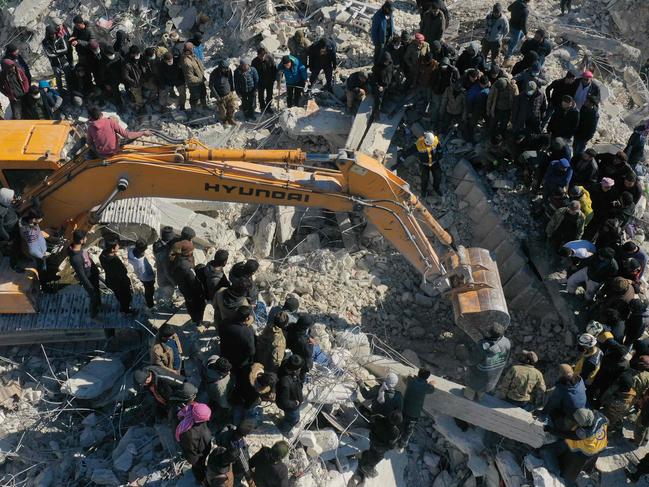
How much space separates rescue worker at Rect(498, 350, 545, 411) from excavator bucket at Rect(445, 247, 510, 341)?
0.72 metres

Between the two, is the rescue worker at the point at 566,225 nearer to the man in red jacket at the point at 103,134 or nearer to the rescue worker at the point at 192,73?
the man in red jacket at the point at 103,134

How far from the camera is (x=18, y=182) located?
939 centimetres

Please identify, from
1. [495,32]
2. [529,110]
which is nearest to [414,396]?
[529,110]

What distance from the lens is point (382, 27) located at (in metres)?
13.5

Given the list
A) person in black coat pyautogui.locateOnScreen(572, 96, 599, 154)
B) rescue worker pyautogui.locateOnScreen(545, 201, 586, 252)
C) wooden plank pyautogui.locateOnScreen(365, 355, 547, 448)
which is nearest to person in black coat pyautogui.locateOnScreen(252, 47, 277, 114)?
person in black coat pyautogui.locateOnScreen(572, 96, 599, 154)

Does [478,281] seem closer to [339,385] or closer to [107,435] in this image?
[339,385]

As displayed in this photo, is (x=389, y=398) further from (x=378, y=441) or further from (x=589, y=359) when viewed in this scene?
(x=589, y=359)

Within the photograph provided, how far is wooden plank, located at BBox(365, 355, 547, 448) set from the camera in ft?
28.9

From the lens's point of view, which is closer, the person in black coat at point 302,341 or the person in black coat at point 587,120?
the person in black coat at point 302,341

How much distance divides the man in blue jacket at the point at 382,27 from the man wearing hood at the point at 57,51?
6.17 metres

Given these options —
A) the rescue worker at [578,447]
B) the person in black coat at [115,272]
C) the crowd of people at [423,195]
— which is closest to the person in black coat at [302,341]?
the crowd of people at [423,195]

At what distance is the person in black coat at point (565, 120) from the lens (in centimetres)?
1106

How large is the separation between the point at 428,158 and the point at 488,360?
168 inches

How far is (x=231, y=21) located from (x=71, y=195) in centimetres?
873
